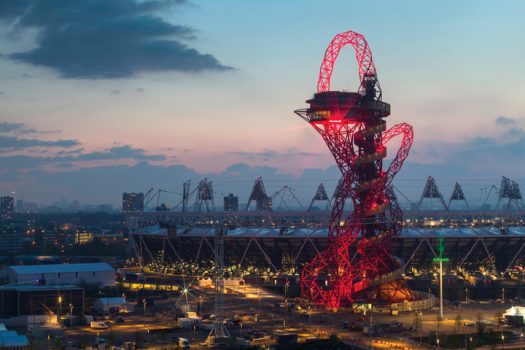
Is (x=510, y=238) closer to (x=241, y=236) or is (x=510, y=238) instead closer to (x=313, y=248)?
(x=313, y=248)

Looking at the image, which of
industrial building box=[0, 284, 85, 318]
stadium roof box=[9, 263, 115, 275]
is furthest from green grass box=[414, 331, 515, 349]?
stadium roof box=[9, 263, 115, 275]

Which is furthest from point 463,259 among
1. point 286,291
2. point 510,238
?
point 286,291

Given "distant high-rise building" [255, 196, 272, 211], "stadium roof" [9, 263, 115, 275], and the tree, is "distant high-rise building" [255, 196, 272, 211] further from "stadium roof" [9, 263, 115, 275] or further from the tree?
the tree

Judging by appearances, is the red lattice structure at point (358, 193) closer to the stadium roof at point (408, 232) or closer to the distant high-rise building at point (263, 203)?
the stadium roof at point (408, 232)

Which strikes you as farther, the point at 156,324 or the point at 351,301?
the point at 351,301

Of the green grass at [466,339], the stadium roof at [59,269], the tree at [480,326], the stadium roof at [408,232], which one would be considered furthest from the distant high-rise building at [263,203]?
the green grass at [466,339]

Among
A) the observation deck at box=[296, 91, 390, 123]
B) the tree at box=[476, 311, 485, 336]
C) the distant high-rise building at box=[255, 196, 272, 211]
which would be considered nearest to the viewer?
the tree at box=[476, 311, 485, 336]
